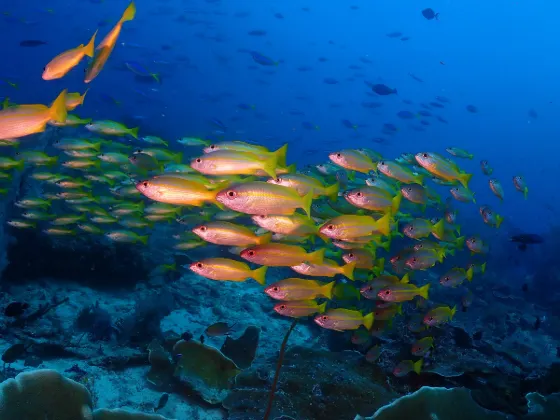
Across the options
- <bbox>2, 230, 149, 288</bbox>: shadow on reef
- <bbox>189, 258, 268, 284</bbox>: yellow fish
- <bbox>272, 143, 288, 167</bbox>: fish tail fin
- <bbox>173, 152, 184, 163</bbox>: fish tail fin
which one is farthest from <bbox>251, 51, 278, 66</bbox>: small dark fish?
<bbox>189, 258, 268, 284</bbox>: yellow fish

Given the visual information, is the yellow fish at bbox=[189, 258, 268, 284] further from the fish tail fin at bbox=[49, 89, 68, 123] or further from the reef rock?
the reef rock

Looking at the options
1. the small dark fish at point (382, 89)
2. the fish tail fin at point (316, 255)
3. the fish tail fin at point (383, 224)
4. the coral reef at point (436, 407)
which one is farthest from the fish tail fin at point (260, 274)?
the small dark fish at point (382, 89)

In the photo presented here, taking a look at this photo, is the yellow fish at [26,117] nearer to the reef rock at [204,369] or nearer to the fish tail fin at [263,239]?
the fish tail fin at [263,239]

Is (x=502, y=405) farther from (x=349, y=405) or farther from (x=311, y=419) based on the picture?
(x=311, y=419)

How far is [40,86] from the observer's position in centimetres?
6506

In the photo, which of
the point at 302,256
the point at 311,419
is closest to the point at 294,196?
the point at 302,256

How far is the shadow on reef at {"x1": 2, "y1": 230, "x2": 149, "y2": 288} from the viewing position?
8.26m

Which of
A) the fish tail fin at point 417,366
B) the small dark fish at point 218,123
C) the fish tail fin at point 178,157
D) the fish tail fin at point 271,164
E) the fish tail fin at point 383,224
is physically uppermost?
the fish tail fin at point 271,164

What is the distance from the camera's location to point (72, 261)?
8789 mm

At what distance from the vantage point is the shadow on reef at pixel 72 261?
325 inches

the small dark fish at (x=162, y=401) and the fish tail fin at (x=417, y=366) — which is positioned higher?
the fish tail fin at (x=417, y=366)

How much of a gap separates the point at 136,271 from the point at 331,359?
5.71m

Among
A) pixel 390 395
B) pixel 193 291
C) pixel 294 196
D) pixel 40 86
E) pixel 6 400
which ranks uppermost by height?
pixel 294 196

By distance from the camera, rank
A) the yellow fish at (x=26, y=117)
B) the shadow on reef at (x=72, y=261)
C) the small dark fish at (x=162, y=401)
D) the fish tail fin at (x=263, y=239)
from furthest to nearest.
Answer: the shadow on reef at (x=72, y=261) < the small dark fish at (x=162, y=401) < the fish tail fin at (x=263, y=239) < the yellow fish at (x=26, y=117)
